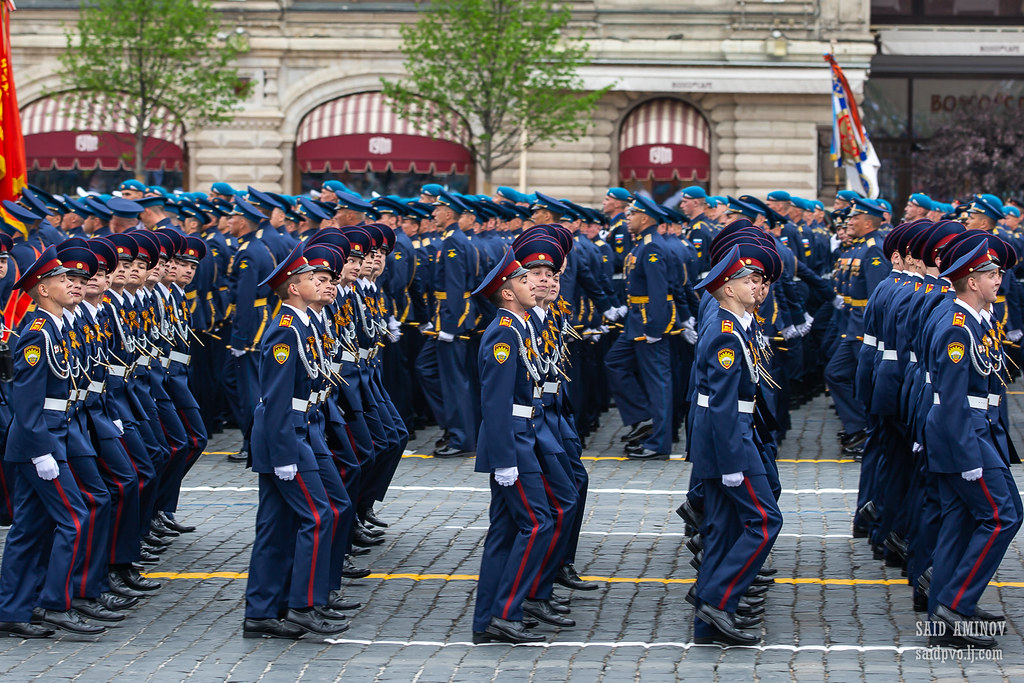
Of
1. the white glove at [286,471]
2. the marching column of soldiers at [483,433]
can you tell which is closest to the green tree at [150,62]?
the marching column of soldiers at [483,433]

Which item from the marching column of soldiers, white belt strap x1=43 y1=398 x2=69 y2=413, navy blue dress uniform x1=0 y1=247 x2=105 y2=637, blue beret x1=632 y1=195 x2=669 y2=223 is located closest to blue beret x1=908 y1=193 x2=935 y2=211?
blue beret x1=632 y1=195 x2=669 y2=223

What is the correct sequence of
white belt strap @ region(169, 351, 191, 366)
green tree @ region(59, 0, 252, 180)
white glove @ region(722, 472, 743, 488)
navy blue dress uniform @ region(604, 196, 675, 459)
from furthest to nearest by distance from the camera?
green tree @ region(59, 0, 252, 180)
navy blue dress uniform @ region(604, 196, 675, 459)
white belt strap @ region(169, 351, 191, 366)
white glove @ region(722, 472, 743, 488)

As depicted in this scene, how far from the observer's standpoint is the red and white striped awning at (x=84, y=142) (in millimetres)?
30000

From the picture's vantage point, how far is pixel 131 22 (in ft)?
90.9

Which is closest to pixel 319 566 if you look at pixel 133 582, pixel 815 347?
pixel 133 582

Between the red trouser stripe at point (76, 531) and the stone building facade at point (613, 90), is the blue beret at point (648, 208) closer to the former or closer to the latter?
the red trouser stripe at point (76, 531)

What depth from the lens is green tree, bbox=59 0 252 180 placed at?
27672mm

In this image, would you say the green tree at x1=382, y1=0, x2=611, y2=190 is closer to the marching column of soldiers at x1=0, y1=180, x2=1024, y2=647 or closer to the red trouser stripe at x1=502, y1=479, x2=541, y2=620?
the marching column of soldiers at x1=0, y1=180, x2=1024, y2=647

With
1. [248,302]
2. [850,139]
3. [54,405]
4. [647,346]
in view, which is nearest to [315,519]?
[54,405]

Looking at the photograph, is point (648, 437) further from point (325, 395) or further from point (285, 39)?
point (285, 39)

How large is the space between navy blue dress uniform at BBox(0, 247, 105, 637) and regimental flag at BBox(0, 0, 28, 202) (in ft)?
12.8

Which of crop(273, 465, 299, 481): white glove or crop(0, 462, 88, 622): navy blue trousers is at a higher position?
crop(273, 465, 299, 481): white glove

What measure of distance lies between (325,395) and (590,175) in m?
22.3

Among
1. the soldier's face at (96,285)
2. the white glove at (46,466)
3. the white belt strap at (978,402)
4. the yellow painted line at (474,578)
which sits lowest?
the yellow painted line at (474,578)
